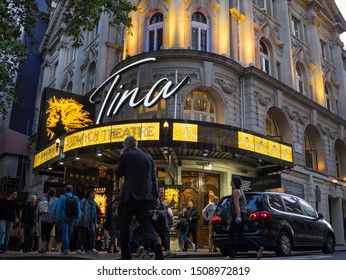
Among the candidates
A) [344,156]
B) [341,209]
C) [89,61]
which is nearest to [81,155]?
[89,61]

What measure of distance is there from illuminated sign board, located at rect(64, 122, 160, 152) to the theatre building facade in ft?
0.15

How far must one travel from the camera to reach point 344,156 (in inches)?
1146

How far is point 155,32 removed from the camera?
20344 mm

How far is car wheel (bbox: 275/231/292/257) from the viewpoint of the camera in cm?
924

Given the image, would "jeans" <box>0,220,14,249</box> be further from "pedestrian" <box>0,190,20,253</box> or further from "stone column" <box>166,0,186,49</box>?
"stone column" <box>166,0,186,49</box>

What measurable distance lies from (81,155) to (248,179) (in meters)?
8.61

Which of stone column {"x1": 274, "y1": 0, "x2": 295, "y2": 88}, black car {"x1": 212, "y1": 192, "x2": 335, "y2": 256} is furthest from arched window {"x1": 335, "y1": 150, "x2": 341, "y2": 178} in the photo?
black car {"x1": 212, "y1": 192, "x2": 335, "y2": 256}

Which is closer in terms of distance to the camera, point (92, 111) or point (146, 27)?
point (146, 27)

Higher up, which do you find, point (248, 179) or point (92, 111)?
point (92, 111)

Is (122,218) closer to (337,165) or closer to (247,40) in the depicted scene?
(247,40)

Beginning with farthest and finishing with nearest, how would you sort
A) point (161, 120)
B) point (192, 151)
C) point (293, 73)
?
point (293, 73) → point (192, 151) → point (161, 120)

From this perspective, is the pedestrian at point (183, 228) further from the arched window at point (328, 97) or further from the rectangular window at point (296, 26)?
the arched window at point (328, 97)

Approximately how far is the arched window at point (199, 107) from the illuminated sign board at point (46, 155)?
6.66 metres
